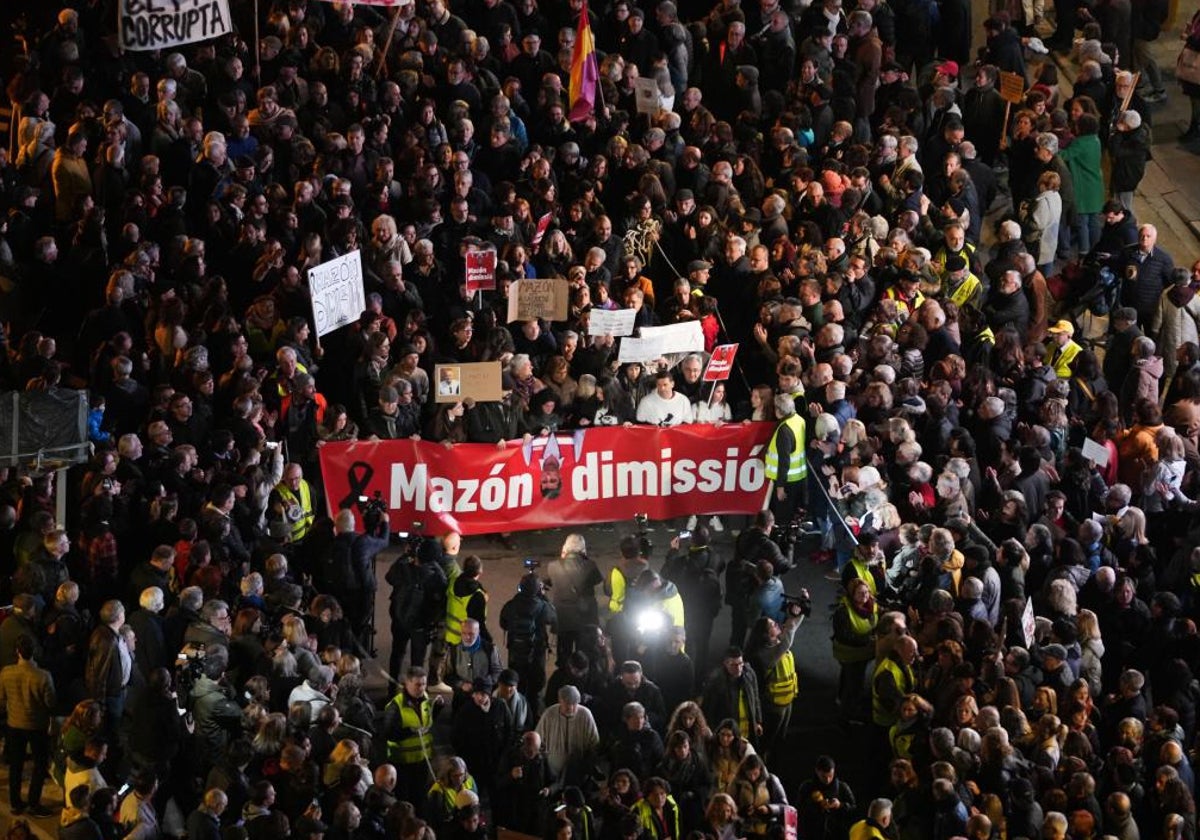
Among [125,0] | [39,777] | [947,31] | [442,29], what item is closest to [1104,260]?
[947,31]

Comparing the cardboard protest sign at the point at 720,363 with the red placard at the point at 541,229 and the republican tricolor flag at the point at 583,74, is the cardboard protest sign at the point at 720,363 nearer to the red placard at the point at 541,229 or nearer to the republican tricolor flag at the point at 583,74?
the red placard at the point at 541,229

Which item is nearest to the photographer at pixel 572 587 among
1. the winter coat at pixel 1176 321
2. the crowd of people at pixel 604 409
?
the crowd of people at pixel 604 409

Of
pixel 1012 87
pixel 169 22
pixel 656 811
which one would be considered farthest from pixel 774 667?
pixel 1012 87

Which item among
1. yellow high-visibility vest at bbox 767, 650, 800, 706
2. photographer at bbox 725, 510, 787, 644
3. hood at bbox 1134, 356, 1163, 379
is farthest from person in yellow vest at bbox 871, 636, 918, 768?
hood at bbox 1134, 356, 1163, 379

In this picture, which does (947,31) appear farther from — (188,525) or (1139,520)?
(188,525)

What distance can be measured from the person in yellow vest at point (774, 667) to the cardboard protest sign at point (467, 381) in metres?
3.57

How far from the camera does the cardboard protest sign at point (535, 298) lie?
2233cm

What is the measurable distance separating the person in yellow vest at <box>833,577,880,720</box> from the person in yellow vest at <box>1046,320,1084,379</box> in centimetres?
444

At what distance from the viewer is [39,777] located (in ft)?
60.5

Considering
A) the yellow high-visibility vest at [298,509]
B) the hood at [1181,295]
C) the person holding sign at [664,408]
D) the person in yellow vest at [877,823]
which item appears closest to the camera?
the person in yellow vest at [877,823]

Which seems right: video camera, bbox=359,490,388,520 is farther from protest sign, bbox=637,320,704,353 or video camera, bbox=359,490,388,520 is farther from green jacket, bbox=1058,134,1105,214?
green jacket, bbox=1058,134,1105,214

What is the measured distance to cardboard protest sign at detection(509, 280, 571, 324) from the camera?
22328 millimetres

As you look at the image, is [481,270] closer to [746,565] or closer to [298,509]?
[298,509]

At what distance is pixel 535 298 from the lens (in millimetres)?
22391
